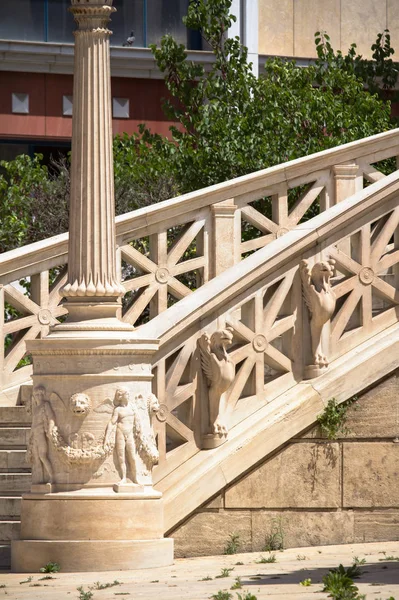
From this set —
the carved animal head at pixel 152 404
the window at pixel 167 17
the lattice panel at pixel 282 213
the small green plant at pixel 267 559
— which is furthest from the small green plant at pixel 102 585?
the window at pixel 167 17

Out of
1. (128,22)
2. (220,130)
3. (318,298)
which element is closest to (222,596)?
(318,298)

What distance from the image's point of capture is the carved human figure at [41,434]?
34.4 feet

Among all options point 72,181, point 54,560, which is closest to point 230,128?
Result: point 72,181

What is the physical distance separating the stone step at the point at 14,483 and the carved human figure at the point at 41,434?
37.3 inches

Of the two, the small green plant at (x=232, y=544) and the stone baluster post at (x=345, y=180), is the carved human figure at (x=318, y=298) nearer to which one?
the small green plant at (x=232, y=544)

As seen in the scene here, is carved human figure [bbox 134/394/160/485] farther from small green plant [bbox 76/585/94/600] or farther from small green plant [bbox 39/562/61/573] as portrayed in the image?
small green plant [bbox 76/585/94/600]

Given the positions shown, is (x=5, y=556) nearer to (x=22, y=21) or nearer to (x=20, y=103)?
(x=20, y=103)

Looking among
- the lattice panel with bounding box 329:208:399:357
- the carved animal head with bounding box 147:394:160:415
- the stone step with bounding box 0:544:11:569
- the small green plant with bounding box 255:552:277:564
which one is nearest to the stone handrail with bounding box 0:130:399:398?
the lattice panel with bounding box 329:208:399:357

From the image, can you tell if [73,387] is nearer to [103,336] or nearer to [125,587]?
[103,336]

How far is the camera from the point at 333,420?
11.5m

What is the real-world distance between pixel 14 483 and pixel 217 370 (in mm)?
1734

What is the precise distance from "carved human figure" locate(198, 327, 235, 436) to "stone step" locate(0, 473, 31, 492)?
55.9 inches

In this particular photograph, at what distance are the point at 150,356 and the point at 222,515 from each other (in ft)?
4.63

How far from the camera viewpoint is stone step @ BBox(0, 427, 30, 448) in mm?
11938
